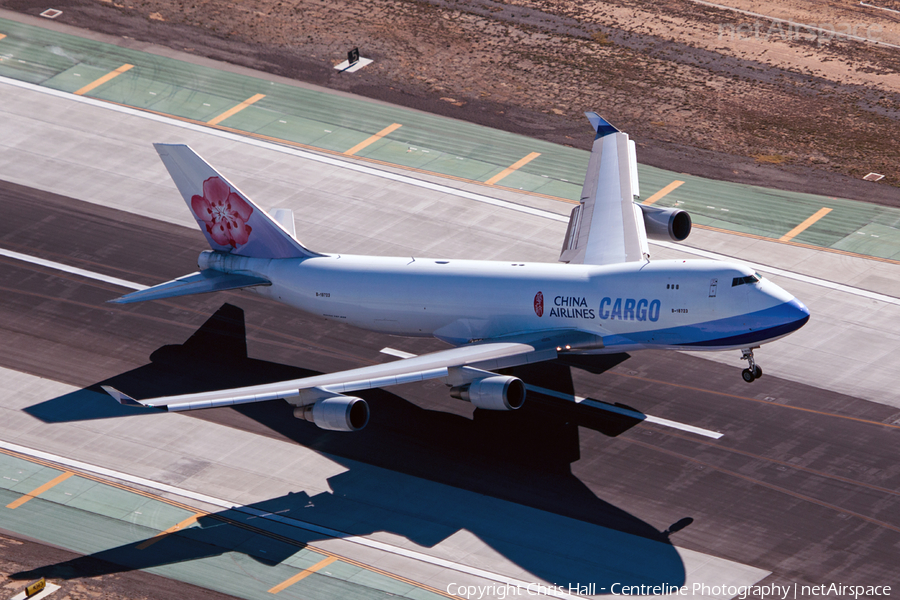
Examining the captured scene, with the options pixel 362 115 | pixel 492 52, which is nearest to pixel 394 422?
pixel 362 115

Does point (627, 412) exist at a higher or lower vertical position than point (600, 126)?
lower

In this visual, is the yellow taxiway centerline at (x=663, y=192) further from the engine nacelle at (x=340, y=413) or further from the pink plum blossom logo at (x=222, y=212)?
the engine nacelle at (x=340, y=413)

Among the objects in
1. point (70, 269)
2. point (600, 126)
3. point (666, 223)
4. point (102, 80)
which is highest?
point (600, 126)

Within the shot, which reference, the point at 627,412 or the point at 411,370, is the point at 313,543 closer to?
the point at 411,370

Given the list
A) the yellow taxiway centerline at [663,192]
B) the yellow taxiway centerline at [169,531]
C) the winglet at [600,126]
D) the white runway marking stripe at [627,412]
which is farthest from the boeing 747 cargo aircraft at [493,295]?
the yellow taxiway centerline at [663,192]

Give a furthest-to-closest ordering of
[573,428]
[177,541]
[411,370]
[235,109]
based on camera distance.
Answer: [235,109], [573,428], [411,370], [177,541]

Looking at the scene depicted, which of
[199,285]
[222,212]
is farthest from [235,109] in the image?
[199,285]

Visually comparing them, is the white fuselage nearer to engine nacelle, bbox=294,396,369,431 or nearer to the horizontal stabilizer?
the horizontal stabilizer

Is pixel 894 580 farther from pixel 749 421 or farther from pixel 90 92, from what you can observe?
pixel 90 92
